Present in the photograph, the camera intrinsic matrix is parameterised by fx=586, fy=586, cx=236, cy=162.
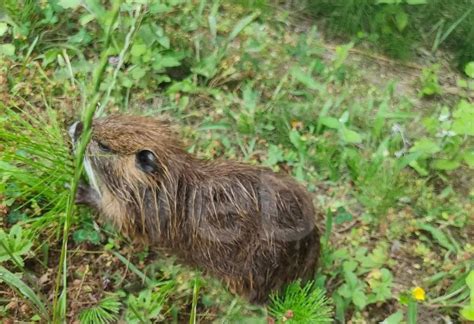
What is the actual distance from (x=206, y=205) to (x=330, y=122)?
3.95 feet

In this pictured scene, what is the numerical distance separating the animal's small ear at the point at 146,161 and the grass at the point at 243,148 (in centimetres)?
41

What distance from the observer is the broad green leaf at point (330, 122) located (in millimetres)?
3465

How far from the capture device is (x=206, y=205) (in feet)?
8.51

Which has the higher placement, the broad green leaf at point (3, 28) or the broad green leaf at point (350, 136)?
the broad green leaf at point (3, 28)

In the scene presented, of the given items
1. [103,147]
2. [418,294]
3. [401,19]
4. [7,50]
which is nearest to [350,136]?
[418,294]

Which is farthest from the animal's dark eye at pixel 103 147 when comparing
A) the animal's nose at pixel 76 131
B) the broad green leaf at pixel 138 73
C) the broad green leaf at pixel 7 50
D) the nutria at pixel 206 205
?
the broad green leaf at pixel 7 50

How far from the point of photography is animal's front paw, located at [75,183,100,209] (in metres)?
2.92

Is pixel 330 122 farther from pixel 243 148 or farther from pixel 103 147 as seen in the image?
pixel 103 147

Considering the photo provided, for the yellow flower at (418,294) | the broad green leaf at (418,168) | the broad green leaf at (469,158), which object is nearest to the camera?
the yellow flower at (418,294)

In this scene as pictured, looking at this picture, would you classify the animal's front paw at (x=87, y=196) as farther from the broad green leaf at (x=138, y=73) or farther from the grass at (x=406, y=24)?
the grass at (x=406, y=24)

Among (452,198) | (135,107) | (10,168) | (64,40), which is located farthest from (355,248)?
(64,40)

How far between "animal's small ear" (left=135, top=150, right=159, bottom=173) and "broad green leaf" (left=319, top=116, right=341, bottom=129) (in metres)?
1.29

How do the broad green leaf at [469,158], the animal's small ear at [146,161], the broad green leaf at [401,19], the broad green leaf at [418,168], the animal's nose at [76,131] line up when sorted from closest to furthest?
the animal's small ear at [146,161]
the animal's nose at [76,131]
the broad green leaf at [469,158]
the broad green leaf at [418,168]
the broad green leaf at [401,19]

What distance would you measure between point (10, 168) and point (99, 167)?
0.55 m
